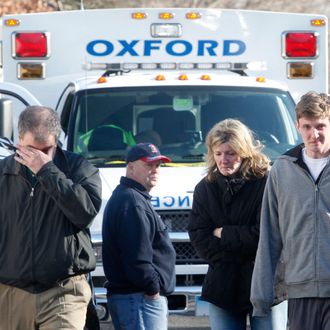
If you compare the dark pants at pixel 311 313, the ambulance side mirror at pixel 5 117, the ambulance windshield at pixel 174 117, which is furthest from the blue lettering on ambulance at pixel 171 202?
the dark pants at pixel 311 313

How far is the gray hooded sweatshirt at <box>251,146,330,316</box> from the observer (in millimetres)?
5309

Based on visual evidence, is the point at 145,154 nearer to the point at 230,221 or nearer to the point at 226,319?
the point at 230,221

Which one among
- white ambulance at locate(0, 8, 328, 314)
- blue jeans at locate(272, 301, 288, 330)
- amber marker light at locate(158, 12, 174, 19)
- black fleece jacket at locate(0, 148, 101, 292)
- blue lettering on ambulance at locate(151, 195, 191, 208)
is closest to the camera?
black fleece jacket at locate(0, 148, 101, 292)

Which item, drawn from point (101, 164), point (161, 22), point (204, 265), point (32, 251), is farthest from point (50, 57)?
point (32, 251)

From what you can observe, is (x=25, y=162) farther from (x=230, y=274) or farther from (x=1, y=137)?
(x=1, y=137)

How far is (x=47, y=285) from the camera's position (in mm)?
5680

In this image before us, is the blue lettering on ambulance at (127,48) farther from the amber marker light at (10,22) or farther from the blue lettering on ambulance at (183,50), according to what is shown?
the amber marker light at (10,22)

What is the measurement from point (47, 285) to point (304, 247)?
130cm

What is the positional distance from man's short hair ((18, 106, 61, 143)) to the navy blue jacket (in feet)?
2.15

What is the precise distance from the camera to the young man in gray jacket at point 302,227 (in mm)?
5312

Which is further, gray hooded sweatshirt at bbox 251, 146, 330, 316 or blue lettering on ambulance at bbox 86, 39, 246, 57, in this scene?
blue lettering on ambulance at bbox 86, 39, 246, 57

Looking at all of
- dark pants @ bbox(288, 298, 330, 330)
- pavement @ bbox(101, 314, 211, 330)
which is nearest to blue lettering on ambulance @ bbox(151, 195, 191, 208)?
pavement @ bbox(101, 314, 211, 330)

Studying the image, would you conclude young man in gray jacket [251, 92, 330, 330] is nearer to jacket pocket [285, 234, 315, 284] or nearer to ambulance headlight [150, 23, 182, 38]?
jacket pocket [285, 234, 315, 284]

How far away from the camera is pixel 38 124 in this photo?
5691 millimetres
